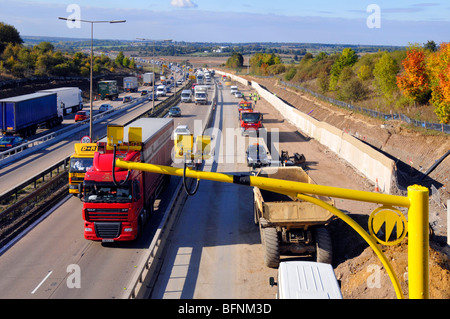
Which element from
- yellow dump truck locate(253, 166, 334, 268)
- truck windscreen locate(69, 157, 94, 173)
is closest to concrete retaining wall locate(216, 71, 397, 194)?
yellow dump truck locate(253, 166, 334, 268)

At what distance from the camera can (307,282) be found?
11.0 metres

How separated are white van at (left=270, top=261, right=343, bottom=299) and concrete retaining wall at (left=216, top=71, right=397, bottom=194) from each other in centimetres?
1360

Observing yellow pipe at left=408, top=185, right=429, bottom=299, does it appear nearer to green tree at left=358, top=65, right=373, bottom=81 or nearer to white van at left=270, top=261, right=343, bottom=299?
white van at left=270, top=261, right=343, bottom=299

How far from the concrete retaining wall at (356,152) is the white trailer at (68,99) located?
29.3 meters

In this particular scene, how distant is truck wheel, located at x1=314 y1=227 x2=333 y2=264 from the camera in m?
15.2

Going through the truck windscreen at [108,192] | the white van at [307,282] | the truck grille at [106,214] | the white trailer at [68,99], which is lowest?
the white van at [307,282]

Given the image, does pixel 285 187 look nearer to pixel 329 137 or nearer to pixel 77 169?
pixel 77 169

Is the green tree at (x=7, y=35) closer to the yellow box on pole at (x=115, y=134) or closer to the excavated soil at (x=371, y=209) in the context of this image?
the excavated soil at (x=371, y=209)

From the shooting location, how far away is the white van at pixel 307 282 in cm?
1053

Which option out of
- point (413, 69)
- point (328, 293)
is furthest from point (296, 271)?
point (413, 69)

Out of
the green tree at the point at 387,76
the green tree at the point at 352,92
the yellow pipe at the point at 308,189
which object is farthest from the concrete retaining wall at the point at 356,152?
the yellow pipe at the point at 308,189

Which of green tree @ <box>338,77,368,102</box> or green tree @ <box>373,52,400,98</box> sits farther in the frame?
A: green tree @ <box>338,77,368,102</box>
